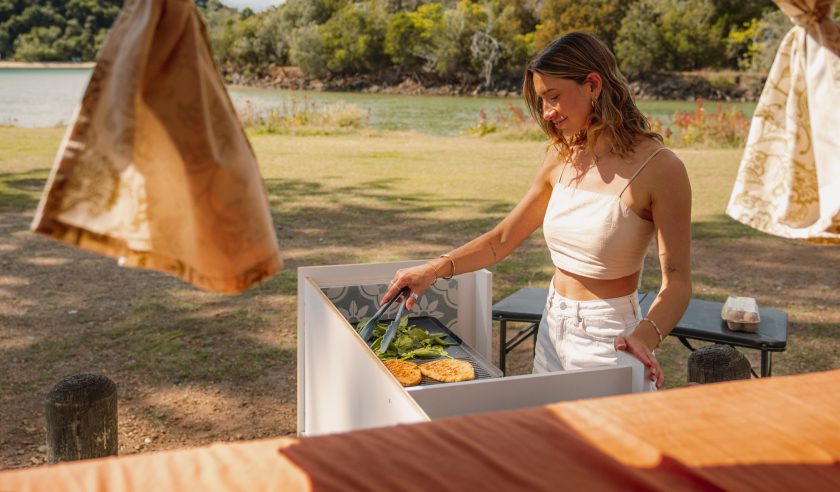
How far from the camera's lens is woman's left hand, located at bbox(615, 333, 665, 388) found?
2076mm

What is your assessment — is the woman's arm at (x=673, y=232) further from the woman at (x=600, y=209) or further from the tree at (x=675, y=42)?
the tree at (x=675, y=42)

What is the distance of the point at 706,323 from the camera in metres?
3.54

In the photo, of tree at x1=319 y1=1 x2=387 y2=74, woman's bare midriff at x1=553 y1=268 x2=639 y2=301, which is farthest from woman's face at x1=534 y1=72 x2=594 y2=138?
tree at x1=319 y1=1 x2=387 y2=74

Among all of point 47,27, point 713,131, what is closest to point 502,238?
point 713,131

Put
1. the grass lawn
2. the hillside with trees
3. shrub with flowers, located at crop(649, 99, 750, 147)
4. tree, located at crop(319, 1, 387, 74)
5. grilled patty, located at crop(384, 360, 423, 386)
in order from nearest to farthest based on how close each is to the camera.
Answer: grilled patty, located at crop(384, 360, 423, 386) → the grass lawn → shrub with flowers, located at crop(649, 99, 750, 147) → the hillside with trees → tree, located at crop(319, 1, 387, 74)

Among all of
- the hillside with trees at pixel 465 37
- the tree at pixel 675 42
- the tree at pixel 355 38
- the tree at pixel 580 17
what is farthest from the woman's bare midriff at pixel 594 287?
the tree at pixel 355 38

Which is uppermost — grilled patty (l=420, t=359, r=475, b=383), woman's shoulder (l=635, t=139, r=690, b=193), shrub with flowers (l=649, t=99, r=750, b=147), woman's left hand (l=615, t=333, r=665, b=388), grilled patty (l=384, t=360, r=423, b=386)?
woman's shoulder (l=635, t=139, r=690, b=193)

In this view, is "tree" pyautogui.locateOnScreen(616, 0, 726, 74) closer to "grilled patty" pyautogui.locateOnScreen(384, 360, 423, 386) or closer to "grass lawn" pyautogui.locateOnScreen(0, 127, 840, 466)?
"grass lawn" pyautogui.locateOnScreen(0, 127, 840, 466)

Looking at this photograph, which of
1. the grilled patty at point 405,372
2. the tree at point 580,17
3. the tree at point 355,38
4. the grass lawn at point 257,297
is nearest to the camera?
the grilled patty at point 405,372

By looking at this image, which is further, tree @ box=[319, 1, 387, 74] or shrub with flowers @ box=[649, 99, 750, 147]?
tree @ box=[319, 1, 387, 74]

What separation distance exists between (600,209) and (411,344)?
30.0 inches

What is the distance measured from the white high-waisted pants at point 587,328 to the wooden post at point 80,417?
154 cm

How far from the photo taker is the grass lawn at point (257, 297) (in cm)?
415

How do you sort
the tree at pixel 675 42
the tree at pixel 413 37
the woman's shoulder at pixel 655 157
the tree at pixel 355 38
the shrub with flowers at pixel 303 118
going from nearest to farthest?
the woman's shoulder at pixel 655 157
the shrub with flowers at pixel 303 118
the tree at pixel 675 42
the tree at pixel 355 38
the tree at pixel 413 37
